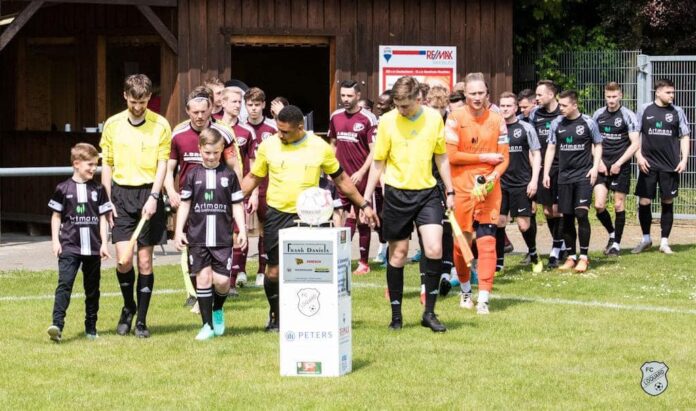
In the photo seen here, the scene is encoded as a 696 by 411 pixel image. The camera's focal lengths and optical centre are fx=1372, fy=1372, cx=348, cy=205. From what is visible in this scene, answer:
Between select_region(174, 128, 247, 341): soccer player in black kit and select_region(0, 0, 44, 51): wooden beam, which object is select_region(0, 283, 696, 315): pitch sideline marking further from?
select_region(0, 0, 44, 51): wooden beam

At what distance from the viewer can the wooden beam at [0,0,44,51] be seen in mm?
17938

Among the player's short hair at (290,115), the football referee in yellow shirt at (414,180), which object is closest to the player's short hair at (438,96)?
the football referee in yellow shirt at (414,180)

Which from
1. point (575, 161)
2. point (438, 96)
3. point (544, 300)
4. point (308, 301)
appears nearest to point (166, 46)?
point (575, 161)

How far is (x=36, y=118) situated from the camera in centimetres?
2230

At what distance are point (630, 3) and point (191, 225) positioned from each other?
1729cm

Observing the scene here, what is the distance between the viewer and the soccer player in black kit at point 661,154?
56.9 feet

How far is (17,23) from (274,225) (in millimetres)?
8574

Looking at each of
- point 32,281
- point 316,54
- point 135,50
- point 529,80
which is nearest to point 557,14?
point 529,80

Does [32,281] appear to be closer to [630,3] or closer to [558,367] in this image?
[558,367]

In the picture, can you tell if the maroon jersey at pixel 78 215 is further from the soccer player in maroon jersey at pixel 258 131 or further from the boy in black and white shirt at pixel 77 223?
the soccer player in maroon jersey at pixel 258 131

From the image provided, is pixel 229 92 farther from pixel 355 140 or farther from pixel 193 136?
pixel 355 140

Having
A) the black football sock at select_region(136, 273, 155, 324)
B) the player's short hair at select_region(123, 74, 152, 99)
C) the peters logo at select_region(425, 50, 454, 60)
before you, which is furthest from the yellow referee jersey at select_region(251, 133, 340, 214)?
the peters logo at select_region(425, 50, 454, 60)

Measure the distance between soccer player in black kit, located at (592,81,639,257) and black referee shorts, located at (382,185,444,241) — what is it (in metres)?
6.10

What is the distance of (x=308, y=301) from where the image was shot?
9.17 m
